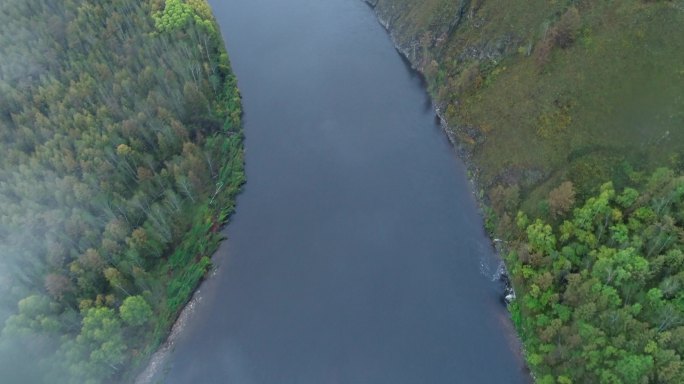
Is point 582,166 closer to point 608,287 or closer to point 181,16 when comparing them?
point 608,287

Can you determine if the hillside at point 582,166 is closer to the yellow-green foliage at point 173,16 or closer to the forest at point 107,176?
the forest at point 107,176

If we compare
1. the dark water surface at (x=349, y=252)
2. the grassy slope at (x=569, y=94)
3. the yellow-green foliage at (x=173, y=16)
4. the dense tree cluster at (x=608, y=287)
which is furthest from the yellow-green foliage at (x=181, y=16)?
the dense tree cluster at (x=608, y=287)

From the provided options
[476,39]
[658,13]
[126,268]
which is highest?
[658,13]

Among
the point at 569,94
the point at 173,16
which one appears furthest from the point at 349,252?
the point at 173,16

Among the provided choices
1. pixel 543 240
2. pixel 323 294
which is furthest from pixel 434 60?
pixel 323 294

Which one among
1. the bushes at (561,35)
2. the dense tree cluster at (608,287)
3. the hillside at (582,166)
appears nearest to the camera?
the dense tree cluster at (608,287)

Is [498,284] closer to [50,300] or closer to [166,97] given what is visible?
[50,300]
